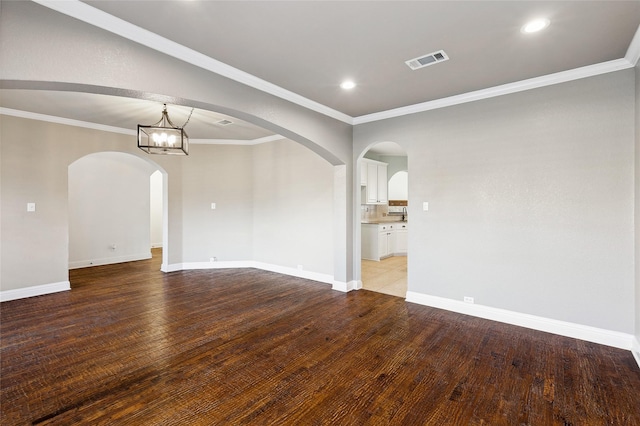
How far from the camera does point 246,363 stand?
2703 millimetres

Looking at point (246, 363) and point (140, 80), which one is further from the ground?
point (140, 80)

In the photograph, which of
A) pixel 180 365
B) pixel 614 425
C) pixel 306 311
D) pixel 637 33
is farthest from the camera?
pixel 306 311

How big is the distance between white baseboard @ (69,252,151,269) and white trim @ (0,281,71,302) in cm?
202

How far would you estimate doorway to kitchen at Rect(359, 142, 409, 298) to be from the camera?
6.80 metres

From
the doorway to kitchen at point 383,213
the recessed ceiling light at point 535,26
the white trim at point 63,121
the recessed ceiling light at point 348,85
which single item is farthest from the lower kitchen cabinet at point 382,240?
the white trim at point 63,121

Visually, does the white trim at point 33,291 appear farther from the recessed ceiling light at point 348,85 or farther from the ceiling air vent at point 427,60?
the ceiling air vent at point 427,60

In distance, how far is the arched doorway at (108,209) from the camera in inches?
264

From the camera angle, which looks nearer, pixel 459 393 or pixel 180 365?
pixel 459 393

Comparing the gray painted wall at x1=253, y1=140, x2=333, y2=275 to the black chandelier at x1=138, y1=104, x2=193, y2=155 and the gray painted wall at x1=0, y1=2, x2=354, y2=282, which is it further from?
the black chandelier at x1=138, y1=104, x2=193, y2=155

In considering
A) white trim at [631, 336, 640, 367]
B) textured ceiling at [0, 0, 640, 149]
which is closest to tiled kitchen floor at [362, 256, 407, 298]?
white trim at [631, 336, 640, 367]

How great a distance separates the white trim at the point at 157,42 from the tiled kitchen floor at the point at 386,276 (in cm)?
329

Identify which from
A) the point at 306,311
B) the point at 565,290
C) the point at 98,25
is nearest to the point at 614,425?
the point at 565,290

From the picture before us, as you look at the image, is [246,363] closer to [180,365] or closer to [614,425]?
[180,365]

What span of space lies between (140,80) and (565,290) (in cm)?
464
